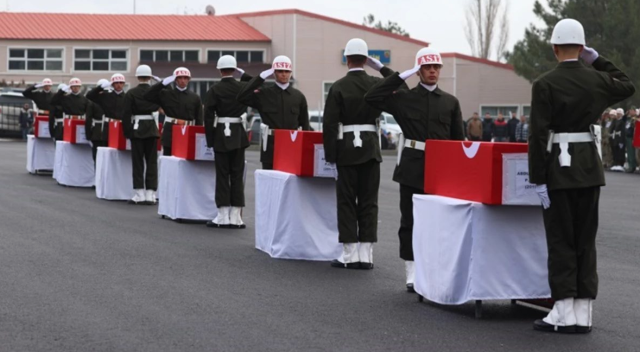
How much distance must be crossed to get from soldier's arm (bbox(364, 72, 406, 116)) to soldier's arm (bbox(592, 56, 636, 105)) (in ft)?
6.96

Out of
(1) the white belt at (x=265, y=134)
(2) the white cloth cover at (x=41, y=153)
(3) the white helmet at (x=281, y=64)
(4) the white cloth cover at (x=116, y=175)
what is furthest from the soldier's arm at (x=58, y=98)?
(3) the white helmet at (x=281, y=64)

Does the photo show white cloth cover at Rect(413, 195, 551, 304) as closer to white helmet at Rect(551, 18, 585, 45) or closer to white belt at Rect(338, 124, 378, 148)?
white helmet at Rect(551, 18, 585, 45)

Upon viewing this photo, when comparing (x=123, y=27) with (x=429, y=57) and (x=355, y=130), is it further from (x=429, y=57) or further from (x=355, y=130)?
(x=429, y=57)

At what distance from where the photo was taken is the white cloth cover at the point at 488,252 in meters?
9.35

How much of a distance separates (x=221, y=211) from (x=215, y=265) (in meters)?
4.54

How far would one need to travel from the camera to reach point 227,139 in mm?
16578

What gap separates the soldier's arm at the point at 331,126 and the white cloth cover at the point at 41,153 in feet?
56.3

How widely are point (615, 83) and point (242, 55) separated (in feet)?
220

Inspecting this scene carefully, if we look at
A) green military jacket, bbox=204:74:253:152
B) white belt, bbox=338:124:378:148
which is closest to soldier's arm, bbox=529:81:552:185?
white belt, bbox=338:124:378:148

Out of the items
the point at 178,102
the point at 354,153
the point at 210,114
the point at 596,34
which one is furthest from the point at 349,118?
the point at 596,34

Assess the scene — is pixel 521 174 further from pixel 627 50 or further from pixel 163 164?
pixel 627 50

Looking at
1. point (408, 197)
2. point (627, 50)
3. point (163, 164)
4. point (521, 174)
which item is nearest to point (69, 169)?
point (163, 164)

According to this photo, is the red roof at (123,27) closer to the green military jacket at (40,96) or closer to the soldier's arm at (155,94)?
the green military jacket at (40,96)

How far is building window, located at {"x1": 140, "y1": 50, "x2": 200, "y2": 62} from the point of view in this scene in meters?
74.6
